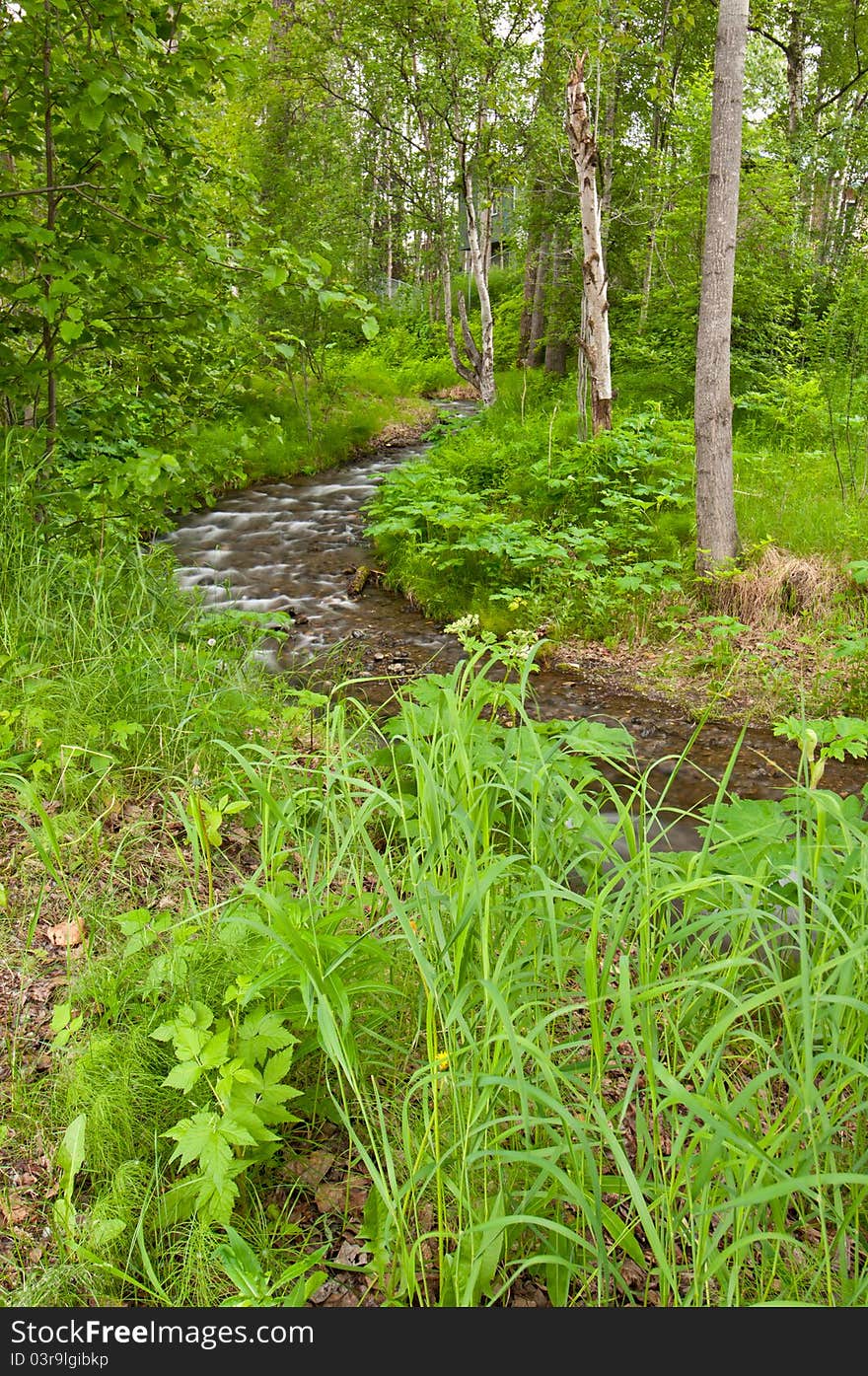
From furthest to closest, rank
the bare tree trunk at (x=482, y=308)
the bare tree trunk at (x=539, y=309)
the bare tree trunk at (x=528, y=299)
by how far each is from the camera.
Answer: the bare tree trunk at (x=528, y=299) → the bare tree trunk at (x=539, y=309) → the bare tree trunk at (x=482, y=308)

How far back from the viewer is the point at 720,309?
273 inches

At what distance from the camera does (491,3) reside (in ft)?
36.6

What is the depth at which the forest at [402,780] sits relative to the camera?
1.60 metres

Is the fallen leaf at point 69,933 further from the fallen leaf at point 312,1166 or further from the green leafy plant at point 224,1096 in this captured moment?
the fallen leaf at point 312,1166

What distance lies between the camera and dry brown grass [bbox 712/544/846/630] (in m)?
→ 6.66

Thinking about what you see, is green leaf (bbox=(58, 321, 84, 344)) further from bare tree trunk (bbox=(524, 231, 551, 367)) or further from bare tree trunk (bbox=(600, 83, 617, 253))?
bare tree trunk (bbox=(524, 231, 551, 367))

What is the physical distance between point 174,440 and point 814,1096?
4.05 metres

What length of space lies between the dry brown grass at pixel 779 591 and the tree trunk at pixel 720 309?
0.26 meters

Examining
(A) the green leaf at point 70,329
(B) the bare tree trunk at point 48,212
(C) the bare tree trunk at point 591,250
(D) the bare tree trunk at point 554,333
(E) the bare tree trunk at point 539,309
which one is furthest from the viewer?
(E) the bare tree trunk at point 539,309

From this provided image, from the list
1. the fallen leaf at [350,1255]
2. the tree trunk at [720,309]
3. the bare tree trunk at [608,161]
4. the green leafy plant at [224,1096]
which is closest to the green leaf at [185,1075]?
the green leafy plant at [224,1096]

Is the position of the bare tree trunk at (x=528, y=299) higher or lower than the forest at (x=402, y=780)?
higher

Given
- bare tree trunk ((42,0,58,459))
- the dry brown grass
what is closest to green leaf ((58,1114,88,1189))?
bare tree trunk ((42,0,58,459))

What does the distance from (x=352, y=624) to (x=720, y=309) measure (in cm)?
419

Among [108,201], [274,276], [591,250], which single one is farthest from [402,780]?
[591,250]
